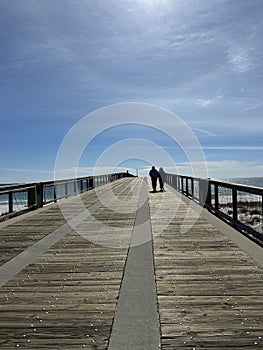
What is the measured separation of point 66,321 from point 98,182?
2554 cm

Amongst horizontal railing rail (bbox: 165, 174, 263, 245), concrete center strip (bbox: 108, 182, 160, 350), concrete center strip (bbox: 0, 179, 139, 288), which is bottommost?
concrete center strip (bbox: 108, 182, 160, 350)

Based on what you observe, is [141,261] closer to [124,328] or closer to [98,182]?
[124,328]

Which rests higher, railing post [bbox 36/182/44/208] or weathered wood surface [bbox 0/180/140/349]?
railing post [bbox 36/182/44/208]

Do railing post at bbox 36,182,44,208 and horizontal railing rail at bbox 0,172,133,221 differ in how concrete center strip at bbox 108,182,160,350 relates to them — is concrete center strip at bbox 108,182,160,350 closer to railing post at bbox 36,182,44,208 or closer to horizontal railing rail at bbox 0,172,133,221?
horizontal railing rail at bbox 0,172,133,221

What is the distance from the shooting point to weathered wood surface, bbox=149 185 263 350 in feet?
10.4

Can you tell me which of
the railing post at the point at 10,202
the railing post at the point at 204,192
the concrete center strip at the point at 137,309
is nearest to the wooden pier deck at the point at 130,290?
the concrete center strip at the point at 137,309

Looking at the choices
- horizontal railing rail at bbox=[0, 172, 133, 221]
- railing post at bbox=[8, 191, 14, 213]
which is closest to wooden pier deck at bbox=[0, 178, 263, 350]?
railing post at bbox=[8, 191, 14, 213]

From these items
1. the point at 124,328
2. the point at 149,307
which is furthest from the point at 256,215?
the point at 124,328

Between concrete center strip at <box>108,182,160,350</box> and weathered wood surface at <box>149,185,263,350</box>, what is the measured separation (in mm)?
93

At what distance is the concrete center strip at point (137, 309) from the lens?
10.3 ft

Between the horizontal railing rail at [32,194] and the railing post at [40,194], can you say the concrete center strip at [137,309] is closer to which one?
the horizontal railing rail at [32,194]

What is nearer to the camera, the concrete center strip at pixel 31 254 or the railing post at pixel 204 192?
the concrete center strip at pixel 31 254

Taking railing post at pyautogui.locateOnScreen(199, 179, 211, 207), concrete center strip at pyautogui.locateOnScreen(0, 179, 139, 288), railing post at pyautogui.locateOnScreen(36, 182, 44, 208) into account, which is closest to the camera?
concrete center strip at pyautogui.locateOnScreen(0, 179, 139, 288)

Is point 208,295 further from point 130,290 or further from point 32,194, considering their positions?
point 32,194
